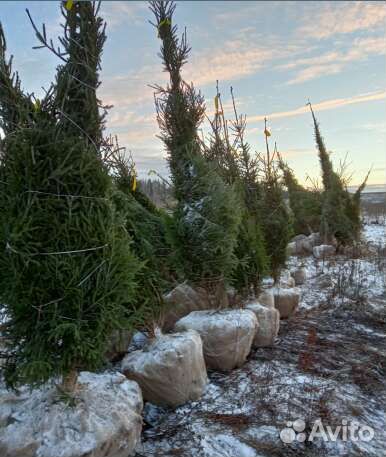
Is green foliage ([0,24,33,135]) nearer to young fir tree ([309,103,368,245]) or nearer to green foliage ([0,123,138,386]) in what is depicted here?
green foliage ([0,123,138,386])

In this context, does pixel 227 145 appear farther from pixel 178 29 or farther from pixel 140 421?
pixel 140 421

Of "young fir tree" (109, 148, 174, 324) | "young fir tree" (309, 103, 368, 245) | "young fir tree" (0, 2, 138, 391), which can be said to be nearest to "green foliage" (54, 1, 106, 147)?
"young fir tree" (0, 2, 138, 391)

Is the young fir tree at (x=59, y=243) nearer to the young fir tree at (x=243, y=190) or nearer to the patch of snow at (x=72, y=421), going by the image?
the patch of snow at (x=72, y=421)

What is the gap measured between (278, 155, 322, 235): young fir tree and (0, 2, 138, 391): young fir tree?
13.7m

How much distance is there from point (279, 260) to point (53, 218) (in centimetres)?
506

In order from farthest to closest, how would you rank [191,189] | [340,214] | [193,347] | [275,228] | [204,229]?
[340,214] < [275,228] < [191,189] < [204,229] < [193,347]

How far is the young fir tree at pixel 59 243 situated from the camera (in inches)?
95.9

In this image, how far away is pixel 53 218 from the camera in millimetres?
2518

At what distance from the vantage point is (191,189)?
455 centimetres

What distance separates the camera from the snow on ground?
2754mm

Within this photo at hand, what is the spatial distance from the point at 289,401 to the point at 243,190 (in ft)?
14.6

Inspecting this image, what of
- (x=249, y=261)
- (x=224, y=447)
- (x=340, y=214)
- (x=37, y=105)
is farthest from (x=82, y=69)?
(x=340, y=214)

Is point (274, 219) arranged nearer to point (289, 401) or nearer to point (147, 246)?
point (147, 246)

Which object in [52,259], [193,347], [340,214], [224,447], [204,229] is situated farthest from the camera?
[340,214]
